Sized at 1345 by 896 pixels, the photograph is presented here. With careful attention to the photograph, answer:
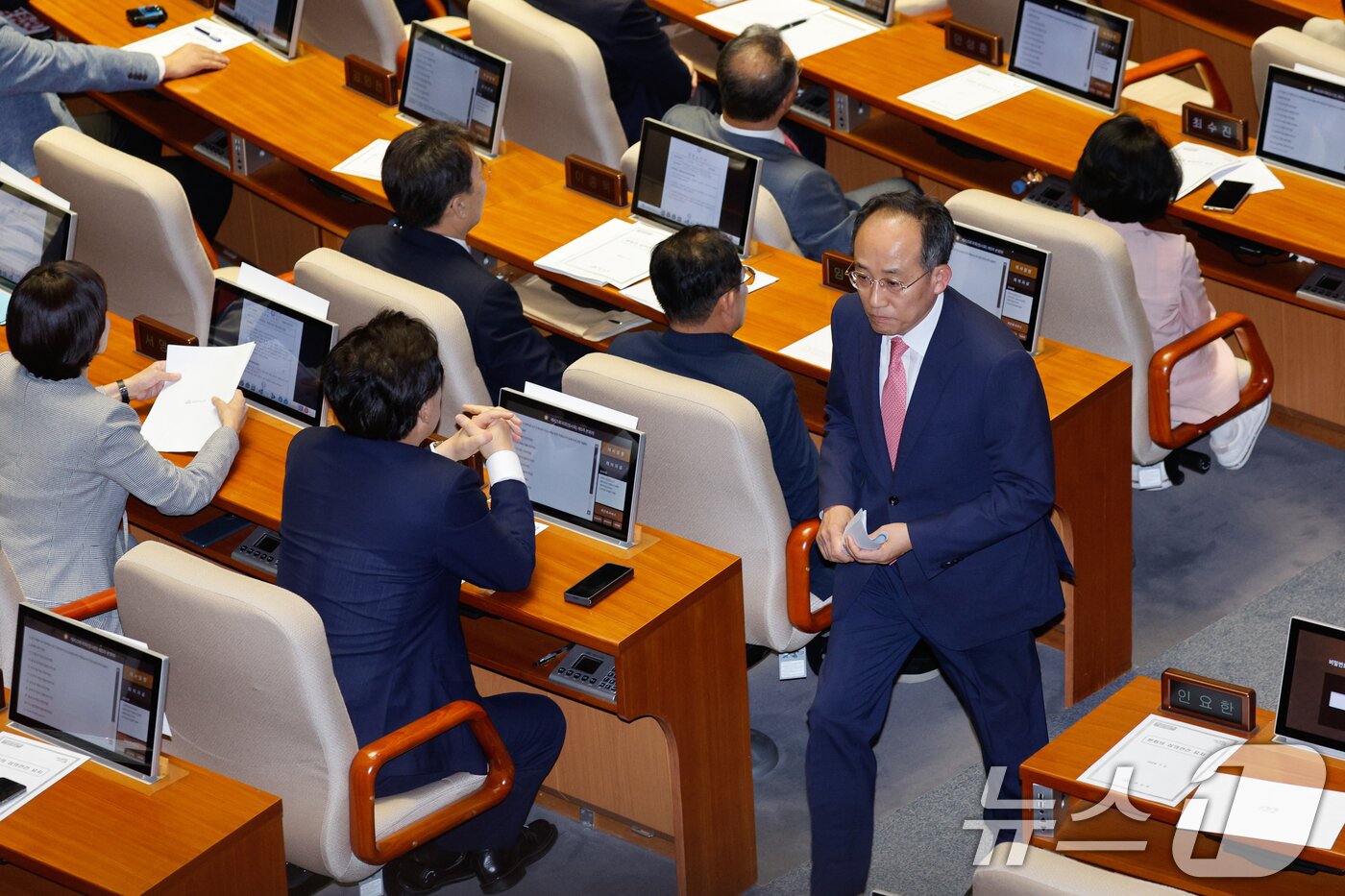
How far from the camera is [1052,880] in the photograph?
268 centimetres

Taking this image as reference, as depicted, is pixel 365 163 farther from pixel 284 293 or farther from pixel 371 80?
pixel 284 293

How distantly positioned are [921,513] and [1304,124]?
2422mm

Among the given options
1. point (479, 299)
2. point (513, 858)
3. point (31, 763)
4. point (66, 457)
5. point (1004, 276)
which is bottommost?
point (513, 858)

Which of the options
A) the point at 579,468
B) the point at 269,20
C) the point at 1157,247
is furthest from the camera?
the point at 269,20

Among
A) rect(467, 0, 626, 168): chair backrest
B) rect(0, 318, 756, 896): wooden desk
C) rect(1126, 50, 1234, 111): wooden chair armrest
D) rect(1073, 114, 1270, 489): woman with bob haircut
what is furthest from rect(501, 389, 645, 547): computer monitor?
rect(1126, 50, 1234, 111): wooden chair armrest

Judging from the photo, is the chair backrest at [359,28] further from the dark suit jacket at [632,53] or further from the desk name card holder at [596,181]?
the desk name card holder at [596,181]

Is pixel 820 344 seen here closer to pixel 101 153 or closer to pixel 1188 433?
pixel 1188 433

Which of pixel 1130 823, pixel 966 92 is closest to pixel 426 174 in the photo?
pixel 966 92

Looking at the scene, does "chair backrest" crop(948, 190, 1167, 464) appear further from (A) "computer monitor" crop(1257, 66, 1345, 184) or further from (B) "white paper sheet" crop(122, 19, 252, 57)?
(B) "white paper sheet" crop(122, 19, 252, 57)

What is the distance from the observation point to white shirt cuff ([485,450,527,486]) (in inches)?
151

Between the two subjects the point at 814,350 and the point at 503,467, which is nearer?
the point at 503,467

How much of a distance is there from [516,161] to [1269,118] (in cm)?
219

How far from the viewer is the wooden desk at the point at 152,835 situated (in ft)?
10.9

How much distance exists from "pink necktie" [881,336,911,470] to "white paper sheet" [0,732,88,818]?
64.5 inches
